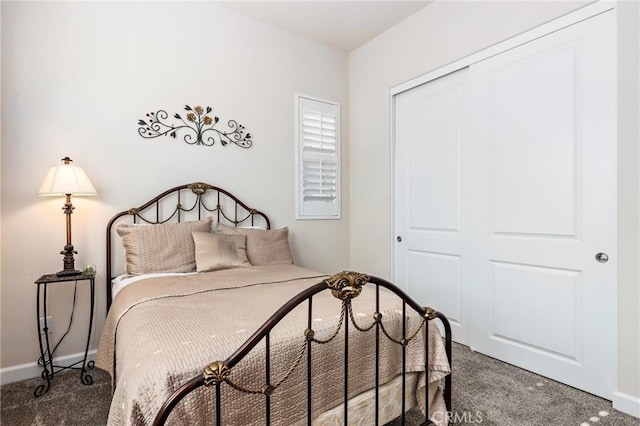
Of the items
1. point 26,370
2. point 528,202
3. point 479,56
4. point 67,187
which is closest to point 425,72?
point 479,56

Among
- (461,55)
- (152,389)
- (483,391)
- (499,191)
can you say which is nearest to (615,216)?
(499,191)

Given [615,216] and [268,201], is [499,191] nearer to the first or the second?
[615,216]

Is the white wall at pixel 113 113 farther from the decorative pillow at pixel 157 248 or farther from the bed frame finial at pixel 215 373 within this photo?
the bed frame finial at pixel 215 373

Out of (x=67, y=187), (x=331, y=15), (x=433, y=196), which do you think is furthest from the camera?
(x=331, y=15)

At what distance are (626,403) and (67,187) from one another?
3.44m

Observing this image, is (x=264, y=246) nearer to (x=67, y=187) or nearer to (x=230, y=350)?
(x=67, y=187)

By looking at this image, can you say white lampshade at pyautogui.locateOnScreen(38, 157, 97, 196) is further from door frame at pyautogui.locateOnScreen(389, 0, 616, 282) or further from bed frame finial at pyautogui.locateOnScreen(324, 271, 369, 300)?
door frame at pyautogui.locateOnScreen(389, 0, 616, 282)

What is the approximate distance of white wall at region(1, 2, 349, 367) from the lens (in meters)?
2.21

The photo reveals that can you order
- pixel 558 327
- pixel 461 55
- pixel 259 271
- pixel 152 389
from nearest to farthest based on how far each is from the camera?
pixel 152 389 → pixel 558 327 → pixel 259 271 → pixel 461 55

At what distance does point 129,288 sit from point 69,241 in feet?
2.31

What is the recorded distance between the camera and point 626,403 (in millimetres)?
1791

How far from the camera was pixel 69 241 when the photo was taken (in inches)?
88.1

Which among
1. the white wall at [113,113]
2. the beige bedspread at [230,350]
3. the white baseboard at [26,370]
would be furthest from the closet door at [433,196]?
Answer: the white baseboard at [26,370]

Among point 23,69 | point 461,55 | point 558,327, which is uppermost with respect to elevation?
point 461,55
